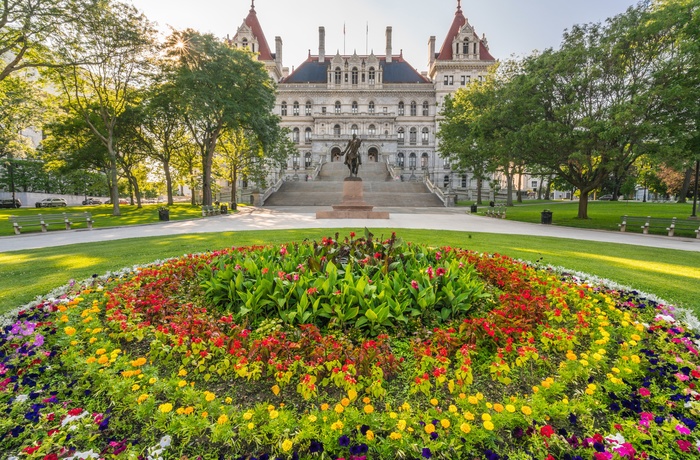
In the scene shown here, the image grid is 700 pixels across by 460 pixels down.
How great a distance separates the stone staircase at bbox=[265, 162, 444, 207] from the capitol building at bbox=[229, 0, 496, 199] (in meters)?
17.3

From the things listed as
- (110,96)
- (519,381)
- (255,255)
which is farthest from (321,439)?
(110,96)

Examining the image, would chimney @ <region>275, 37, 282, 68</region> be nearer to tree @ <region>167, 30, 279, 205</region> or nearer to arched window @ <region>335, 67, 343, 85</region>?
arched window @ <region>335, 67, 343, 85</region>

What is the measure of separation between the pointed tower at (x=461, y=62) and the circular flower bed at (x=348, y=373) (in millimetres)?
67282

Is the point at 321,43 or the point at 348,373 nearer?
the point at 348,373

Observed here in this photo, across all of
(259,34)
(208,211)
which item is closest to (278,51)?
(259,34)

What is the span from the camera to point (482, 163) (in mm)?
36969

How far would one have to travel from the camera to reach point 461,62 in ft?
210

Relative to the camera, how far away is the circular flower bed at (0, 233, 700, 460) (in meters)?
2.71

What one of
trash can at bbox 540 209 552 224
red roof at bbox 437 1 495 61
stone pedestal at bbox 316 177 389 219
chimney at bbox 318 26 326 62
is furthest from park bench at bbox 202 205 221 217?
chimney at bbox 318 26 326 62

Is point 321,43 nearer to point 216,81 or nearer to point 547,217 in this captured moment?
point 216,81

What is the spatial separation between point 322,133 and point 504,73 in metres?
41.5

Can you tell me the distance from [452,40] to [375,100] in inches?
759

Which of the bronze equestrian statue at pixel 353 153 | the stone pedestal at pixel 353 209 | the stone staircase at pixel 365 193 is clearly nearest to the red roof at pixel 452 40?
the stone staircase at pixel 365 193

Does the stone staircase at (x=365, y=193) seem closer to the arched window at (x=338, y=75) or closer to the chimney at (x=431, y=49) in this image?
the arched window at (x=338, y=75)
